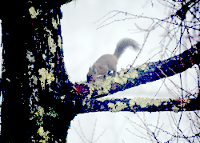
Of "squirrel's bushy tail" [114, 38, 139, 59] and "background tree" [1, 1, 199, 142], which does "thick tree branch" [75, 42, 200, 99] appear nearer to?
"background tree" [1, 1, 199, 142]

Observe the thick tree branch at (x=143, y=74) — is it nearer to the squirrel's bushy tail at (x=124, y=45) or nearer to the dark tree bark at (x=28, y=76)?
the dark tree bark at (x=28, y=76)

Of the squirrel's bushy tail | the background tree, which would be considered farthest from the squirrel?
the background tree

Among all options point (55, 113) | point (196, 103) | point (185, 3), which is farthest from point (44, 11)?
point (196, 103)

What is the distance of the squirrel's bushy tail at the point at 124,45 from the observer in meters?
2.73

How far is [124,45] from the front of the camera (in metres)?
3.12

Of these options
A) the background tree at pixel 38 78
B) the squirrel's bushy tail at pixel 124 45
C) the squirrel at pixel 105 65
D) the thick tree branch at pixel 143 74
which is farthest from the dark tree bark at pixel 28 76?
the squirrel at pixel 105 65

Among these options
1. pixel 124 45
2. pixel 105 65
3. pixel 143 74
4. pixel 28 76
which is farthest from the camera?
pixel 105 65

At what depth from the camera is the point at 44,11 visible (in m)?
0.85

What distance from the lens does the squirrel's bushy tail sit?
8.97 ft

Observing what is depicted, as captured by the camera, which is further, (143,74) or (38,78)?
(143,74)

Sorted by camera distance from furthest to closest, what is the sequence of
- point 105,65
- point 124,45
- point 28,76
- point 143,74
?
1. point 105,65
2. point 124,45
3. point 143,74
4. point 28,76

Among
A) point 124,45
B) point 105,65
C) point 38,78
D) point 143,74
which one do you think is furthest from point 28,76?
point 105,65

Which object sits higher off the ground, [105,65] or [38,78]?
[105,65]

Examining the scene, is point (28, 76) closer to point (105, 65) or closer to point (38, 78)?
point (38, 78)
